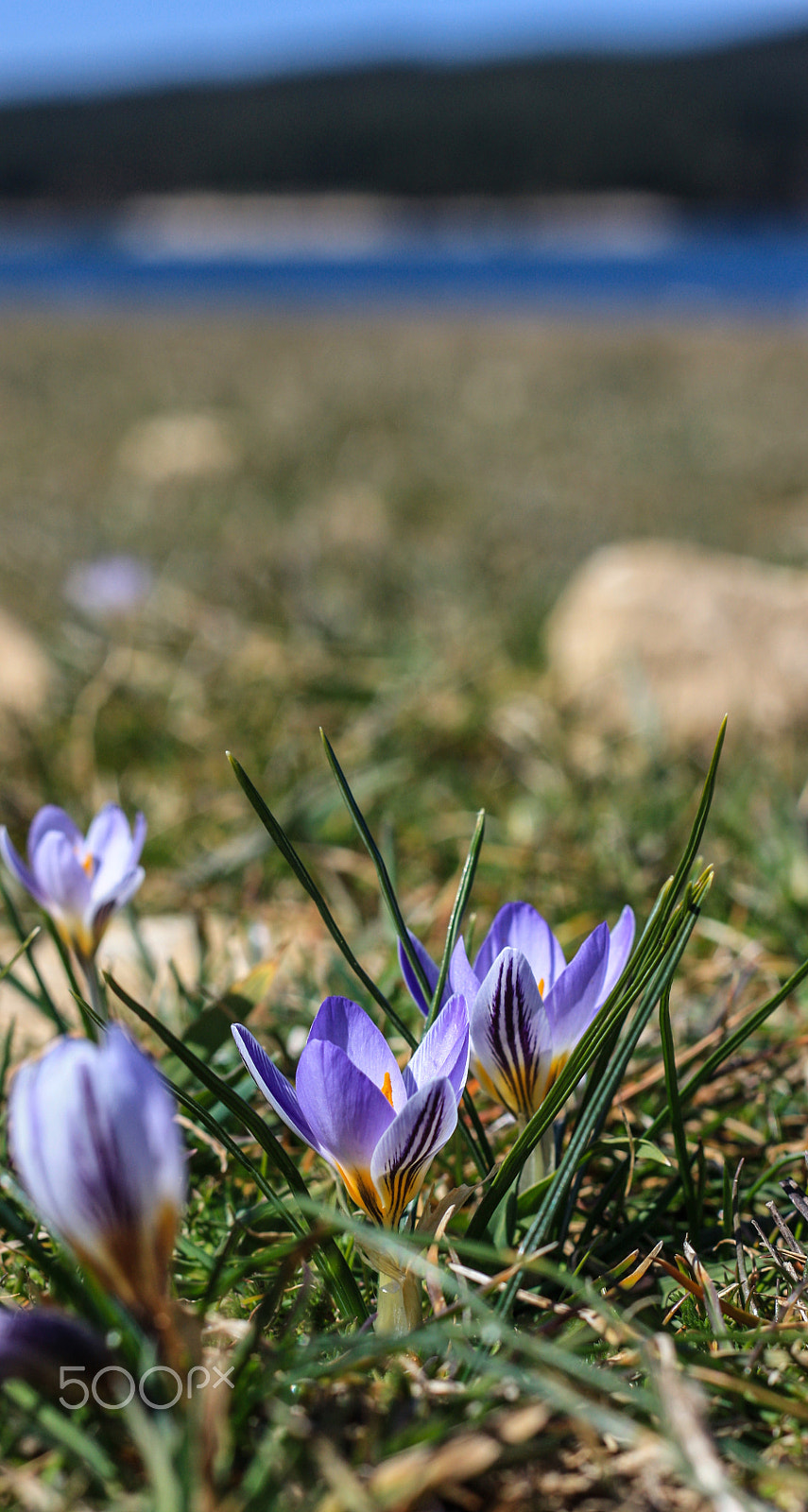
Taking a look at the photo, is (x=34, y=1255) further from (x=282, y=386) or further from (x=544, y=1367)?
(x=282, y=386)

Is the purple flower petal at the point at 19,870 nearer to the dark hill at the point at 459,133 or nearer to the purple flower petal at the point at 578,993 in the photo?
the purple flower petal at the point at 578,993

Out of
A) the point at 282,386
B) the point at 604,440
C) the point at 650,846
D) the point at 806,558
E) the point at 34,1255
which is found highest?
the point at 282,386

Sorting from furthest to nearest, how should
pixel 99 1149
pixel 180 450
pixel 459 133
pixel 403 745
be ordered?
pixel 459 133
pixel 180 450
pixel 403 745
pixel 99 1149

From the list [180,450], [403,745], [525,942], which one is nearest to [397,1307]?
[525,942]

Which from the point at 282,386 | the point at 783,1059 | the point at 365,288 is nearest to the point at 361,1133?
the point at 783,1059

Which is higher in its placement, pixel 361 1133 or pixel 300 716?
pixel 300 716

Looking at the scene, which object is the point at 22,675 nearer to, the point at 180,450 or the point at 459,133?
the point at 180,450
